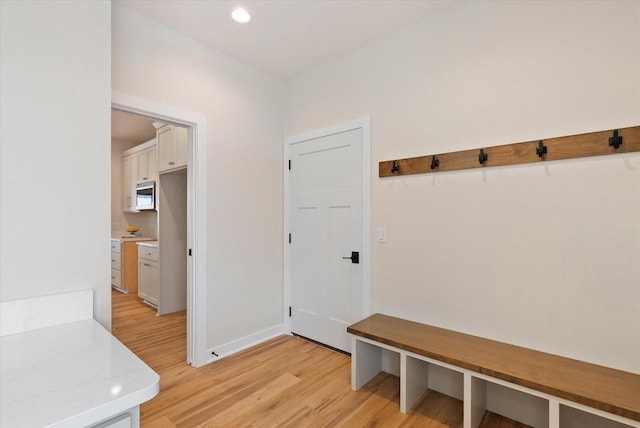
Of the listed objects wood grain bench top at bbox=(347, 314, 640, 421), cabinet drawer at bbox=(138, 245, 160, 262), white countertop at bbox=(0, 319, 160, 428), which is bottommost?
wood grain bench top at bbox=(347, 314, 640, 421)

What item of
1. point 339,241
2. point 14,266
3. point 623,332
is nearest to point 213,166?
point 339,241

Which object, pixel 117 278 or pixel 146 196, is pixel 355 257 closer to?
pixel 146 196

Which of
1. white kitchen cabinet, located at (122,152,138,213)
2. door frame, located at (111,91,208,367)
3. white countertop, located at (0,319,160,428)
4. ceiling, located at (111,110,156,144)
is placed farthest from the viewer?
white kitchen cabinet, located at (122,152,138,213)

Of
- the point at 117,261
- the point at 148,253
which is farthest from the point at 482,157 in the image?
the point at 117,261

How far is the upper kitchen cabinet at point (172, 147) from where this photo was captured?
139 inches

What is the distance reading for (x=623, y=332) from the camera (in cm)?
164

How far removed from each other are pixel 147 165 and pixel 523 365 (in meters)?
5.25

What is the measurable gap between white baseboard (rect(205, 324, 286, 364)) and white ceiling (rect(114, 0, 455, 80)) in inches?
104

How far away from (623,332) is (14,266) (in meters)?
2.95

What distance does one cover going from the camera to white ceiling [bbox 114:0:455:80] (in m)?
2.17

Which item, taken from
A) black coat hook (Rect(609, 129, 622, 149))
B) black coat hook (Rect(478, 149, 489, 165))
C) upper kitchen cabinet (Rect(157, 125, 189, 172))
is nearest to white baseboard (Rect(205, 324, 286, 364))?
upper kitchen cabinet (Rect(157, 125, 189, 172))

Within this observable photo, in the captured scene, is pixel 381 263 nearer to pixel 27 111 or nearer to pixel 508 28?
pixel 508 28

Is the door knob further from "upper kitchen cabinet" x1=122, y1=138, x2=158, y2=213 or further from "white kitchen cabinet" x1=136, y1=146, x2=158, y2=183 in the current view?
"white kitchen cabinet" x1=136, y1=146, x2=158, y2=183

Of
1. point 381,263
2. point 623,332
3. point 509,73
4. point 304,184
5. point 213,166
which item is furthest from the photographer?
point 304,184
